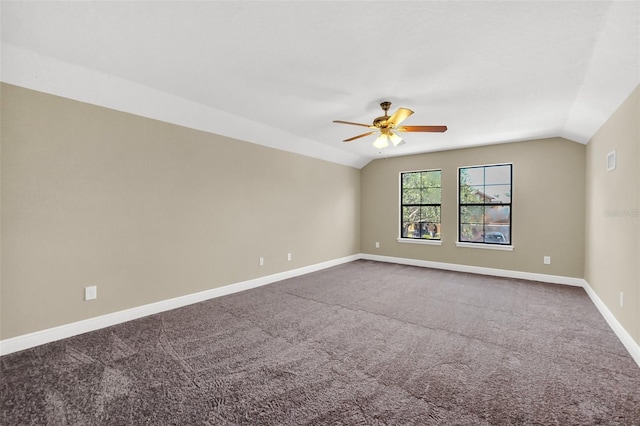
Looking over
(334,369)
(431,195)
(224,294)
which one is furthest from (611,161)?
(224,294)

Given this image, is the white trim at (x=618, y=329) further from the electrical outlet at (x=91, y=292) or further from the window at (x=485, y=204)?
the electrical outlet at (x=91, y=292)

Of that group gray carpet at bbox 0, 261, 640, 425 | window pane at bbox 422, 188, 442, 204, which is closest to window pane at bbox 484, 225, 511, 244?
window pane at bbox 422, 188, 442, 204

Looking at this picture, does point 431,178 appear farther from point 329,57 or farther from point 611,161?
point 329,57

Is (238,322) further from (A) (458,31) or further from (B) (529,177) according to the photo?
(B) (529,177)

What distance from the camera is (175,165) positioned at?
138 inches

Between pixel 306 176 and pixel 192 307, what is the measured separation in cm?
296

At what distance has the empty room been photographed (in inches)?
71.4

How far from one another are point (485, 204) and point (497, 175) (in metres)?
0.56

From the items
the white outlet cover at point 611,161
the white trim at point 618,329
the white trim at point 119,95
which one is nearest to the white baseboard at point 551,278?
Answer: the white trim at point 618,329

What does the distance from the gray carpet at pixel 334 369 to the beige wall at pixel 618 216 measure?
330 mm

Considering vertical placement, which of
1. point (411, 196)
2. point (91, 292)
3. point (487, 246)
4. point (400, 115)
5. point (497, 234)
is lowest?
point (91, 292)

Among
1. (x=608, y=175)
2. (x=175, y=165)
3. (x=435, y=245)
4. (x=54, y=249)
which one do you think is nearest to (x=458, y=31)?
(x=608, y=175)

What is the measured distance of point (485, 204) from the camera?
5.37 meters

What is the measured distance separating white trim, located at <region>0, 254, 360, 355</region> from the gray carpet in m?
0.09
